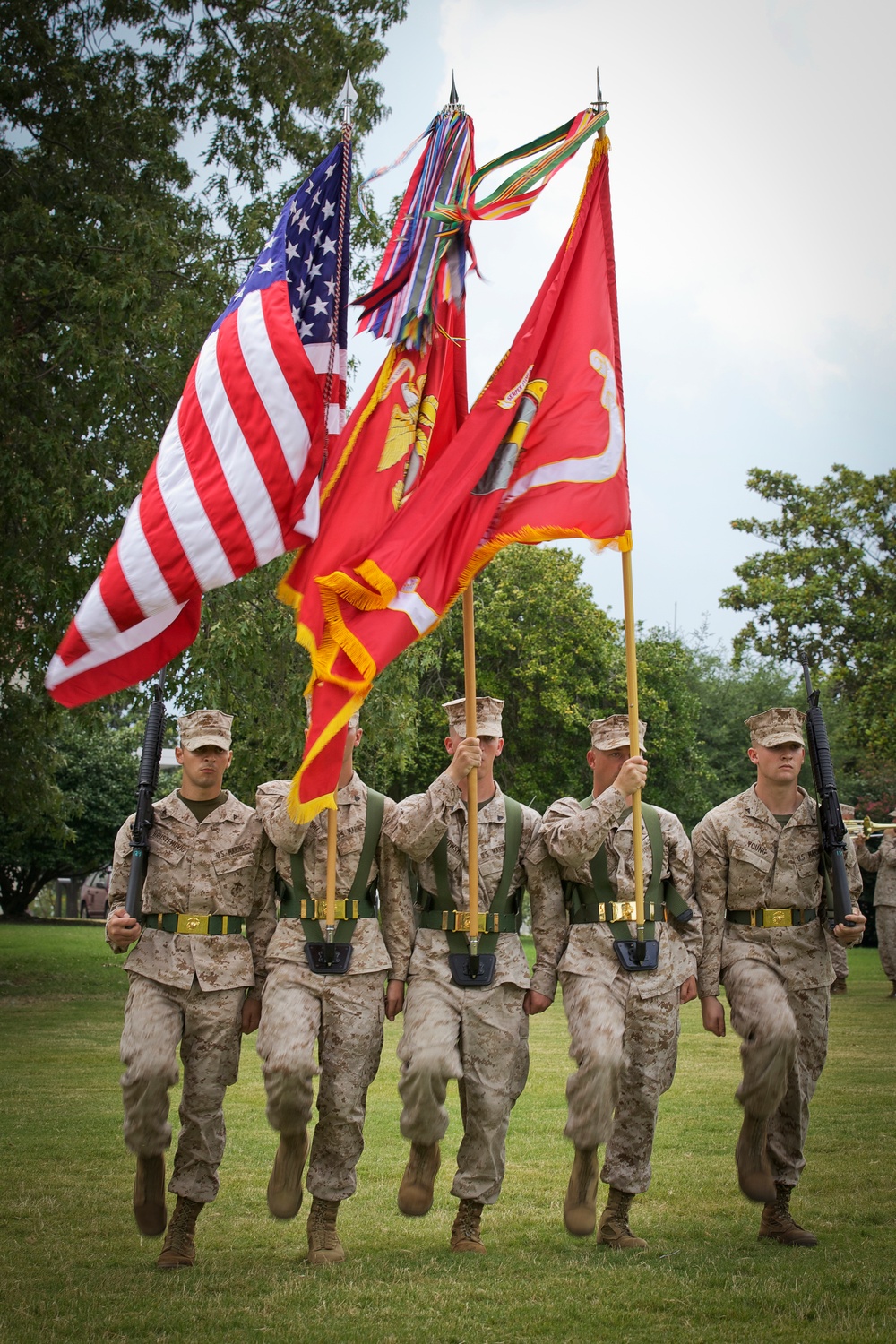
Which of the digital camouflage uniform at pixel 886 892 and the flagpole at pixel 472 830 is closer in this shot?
the flagpole at pixel 472 830

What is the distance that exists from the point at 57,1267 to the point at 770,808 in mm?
4764

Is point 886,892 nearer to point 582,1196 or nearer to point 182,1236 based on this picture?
point 582,1196

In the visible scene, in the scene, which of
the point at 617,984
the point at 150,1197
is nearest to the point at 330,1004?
the point at 150,1197

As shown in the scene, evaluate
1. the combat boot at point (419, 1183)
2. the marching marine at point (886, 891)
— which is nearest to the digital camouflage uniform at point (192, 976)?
the combat boot at point (419, 1183)

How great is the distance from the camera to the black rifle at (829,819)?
26.0 feet

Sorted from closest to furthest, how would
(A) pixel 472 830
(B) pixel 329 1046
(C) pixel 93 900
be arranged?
(B) pixel 329 1046 → (A) pixel 472 830 → (C) pixel 93 900

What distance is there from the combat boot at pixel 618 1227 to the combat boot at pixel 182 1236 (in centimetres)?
223

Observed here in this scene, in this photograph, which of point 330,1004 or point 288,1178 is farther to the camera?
point 330,1004

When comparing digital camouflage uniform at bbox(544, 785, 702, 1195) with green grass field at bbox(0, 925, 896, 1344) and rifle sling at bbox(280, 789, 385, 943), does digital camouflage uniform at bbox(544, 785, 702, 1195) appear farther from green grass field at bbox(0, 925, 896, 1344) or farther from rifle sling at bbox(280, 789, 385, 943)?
rifle sling at bbox(280, 789, 385, 943)

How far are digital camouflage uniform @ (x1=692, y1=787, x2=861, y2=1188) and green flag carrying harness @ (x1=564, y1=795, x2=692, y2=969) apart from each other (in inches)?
9.2

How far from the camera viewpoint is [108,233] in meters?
16.9

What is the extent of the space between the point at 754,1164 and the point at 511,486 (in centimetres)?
402

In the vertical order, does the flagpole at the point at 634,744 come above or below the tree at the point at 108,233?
below

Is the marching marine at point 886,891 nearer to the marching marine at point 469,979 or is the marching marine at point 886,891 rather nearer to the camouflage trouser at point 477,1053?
the marching marine at point 469,979
